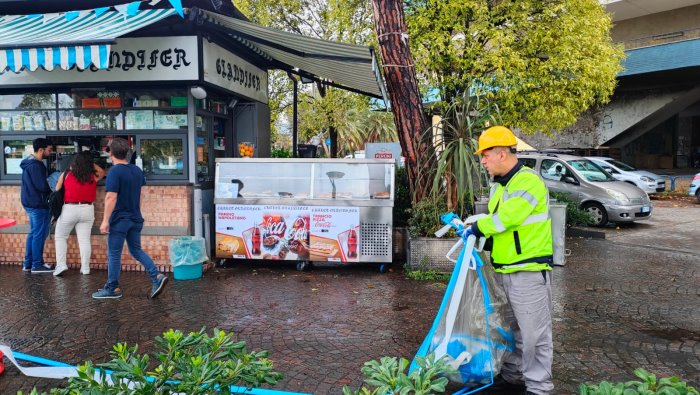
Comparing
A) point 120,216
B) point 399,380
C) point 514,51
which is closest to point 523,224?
point 399,380

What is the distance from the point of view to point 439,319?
3.53m

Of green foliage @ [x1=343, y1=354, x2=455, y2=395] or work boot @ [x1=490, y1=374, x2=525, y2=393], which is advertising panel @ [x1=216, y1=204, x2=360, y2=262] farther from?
green foliage @ [x1=343, y1=354, x2=455, y2=395]

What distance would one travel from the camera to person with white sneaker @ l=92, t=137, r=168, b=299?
571 cm

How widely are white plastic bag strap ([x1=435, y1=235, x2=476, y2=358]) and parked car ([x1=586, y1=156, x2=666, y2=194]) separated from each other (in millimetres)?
14393

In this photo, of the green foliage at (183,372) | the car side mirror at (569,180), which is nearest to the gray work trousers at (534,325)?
the green foliage at (183,372)

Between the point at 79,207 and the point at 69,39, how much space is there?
2.20 m

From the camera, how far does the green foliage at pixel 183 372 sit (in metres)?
2.12

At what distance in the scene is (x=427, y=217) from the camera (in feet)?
23.4

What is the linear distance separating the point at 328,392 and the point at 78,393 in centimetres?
196

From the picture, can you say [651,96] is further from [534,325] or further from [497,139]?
[534,325]

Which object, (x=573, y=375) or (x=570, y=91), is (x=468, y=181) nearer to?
(x=573, y=375)

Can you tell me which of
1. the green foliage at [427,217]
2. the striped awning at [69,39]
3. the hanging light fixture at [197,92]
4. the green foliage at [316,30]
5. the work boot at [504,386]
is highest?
the green foliage at [316,30]

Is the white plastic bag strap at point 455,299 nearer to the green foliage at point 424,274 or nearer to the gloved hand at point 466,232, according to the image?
the gloved hand at point 466,232

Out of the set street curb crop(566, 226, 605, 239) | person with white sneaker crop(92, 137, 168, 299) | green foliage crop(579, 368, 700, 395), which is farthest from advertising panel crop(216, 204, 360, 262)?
street curb crop(566, 226, 605, 239)
